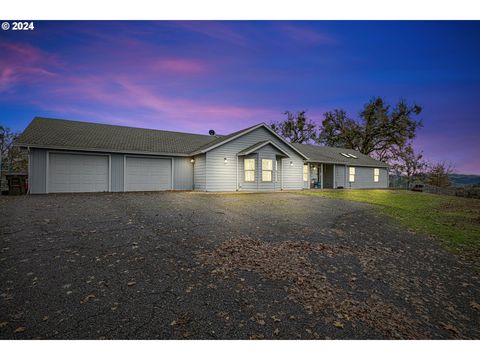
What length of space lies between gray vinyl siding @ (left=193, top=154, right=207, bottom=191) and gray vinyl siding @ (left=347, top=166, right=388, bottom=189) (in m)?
17.4

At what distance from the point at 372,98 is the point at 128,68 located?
39.8 metres

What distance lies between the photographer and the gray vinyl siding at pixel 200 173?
626 inches

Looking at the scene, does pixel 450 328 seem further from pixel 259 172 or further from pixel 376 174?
pixel 376 174

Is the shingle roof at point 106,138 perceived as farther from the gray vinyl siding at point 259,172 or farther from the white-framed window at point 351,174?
the white-framed window at point 351,174

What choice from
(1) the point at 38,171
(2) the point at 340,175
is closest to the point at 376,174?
(2) the point at 340,175

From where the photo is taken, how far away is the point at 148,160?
1620 cm

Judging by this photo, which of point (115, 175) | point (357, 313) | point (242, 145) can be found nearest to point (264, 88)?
point (242, 145)

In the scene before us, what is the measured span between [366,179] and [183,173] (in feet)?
72.7

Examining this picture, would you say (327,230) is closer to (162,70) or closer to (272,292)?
(272,292)

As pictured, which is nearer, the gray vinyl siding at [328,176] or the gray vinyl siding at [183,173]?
the gray vinyl siding at [183,173]

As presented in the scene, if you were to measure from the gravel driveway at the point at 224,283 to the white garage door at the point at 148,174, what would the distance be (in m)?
9.18

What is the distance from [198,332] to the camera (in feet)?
8.19

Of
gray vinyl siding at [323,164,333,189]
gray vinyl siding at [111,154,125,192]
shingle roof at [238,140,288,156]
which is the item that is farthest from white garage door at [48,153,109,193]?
gray vinyl siding at [323,164,333,189]

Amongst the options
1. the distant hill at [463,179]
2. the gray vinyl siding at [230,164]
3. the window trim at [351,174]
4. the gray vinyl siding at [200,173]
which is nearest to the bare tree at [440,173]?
the distant hill at [463,179]
